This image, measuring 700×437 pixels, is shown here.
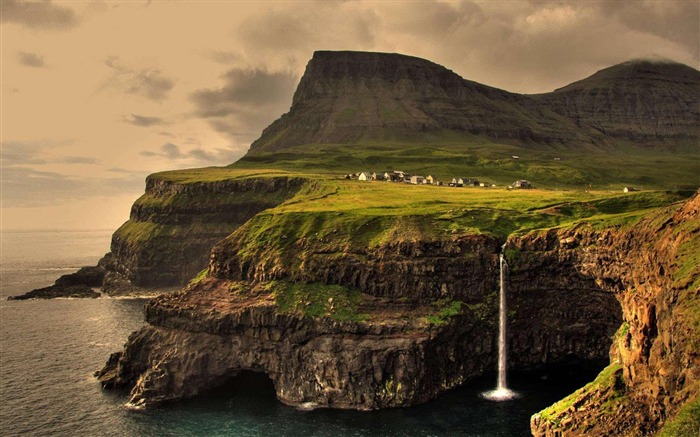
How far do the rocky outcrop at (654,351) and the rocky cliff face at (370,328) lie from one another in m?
27.0

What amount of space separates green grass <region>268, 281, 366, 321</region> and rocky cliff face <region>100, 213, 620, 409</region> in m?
0.29

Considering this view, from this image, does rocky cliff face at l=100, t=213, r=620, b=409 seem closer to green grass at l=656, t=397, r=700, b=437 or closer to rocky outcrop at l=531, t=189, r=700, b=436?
rocky outcrop at l=531, t=189, r=700, b=436

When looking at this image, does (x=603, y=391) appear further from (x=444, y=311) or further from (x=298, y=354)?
(x=298, y=354)

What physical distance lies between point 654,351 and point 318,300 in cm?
5634

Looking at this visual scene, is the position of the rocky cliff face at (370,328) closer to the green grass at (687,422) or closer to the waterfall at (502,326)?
the waterfall at (502,326)

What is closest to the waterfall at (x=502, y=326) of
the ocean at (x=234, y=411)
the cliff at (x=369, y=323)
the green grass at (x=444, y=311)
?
the cliff at (x=369, y=323)

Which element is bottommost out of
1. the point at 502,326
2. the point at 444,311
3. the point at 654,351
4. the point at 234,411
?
the point at 234,411

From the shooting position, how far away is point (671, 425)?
42406 millimetres

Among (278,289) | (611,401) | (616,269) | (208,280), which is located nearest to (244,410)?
(278,289)

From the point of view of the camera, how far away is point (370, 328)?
3561 inches

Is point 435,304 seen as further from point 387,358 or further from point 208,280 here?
point 208,280

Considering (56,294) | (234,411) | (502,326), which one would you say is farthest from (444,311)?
(56,294)

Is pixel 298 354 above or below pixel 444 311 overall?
below

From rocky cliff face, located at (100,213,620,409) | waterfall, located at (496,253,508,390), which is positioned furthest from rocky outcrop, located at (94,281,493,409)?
waterfall, located at (496,253,508,390)
